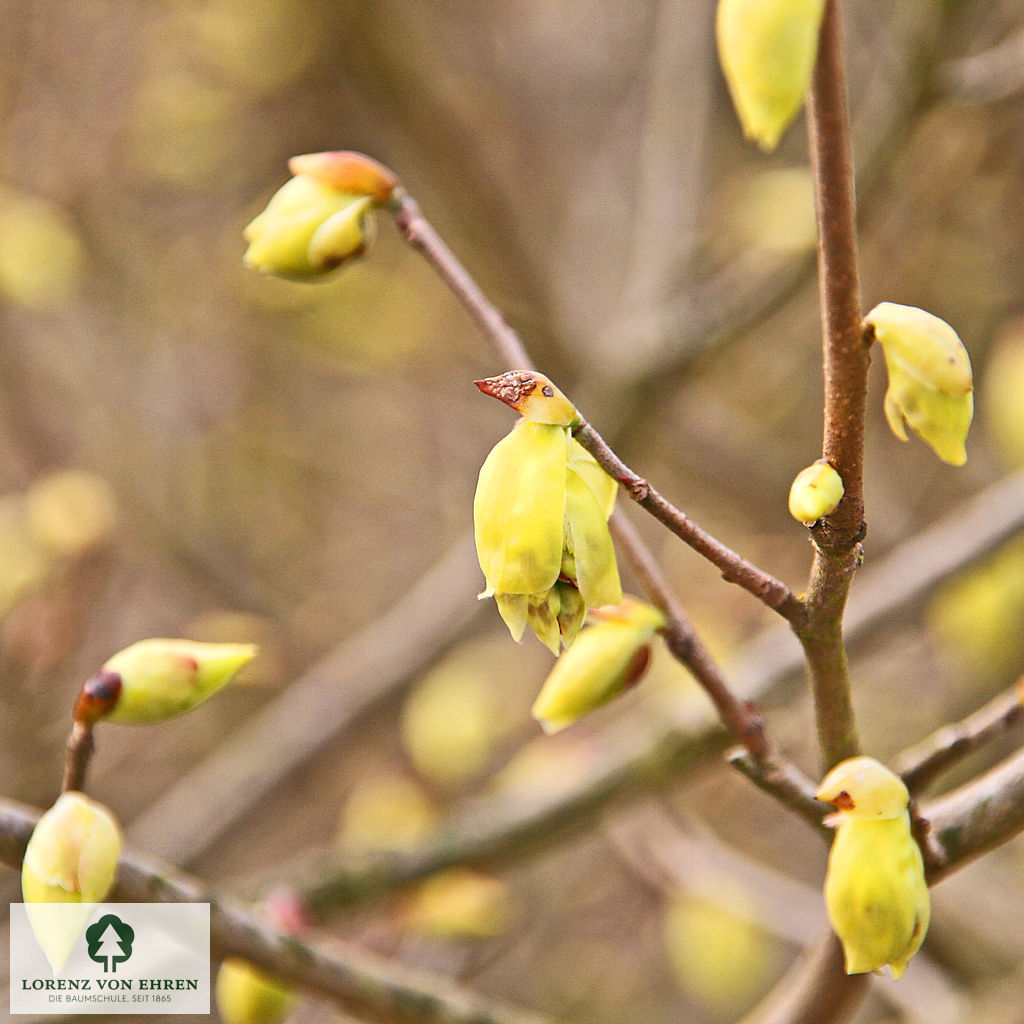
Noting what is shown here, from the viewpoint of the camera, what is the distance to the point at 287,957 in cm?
79

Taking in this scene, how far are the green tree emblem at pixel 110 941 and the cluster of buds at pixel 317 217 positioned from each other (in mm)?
515

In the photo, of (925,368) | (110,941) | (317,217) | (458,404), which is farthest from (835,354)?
(458,404)

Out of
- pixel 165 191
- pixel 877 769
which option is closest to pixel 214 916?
pixel 877 769

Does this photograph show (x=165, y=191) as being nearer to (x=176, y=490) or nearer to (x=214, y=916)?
(x=176, y=490)

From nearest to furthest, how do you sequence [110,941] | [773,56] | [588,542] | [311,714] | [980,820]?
[773,56], [588,542], [980,820], [110,941], [311,714]

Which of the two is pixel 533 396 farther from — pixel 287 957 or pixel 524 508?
pixel 287 957

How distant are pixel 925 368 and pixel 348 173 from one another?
45cm

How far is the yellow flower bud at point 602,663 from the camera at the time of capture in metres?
0.76

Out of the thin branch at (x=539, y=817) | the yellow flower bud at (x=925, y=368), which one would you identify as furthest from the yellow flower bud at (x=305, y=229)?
the thin branch at (x=539, y=817)

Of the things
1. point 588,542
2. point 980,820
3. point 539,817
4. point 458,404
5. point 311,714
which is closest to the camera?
point 588,542

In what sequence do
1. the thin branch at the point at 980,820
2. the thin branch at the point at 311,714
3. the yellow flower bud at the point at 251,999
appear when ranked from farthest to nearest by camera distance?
1. the thin branch at the point at 311,714
2. the yellow flower bud at the point at 251,999
3. the thin branch at the point at 980,820

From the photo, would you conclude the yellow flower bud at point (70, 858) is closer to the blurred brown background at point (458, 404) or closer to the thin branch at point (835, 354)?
the thin branch at point (835, 354)

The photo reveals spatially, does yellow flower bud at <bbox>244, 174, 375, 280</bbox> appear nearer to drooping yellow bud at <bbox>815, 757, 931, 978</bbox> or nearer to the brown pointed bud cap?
the brown pointed bud cap

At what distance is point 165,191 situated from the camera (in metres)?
3.13
